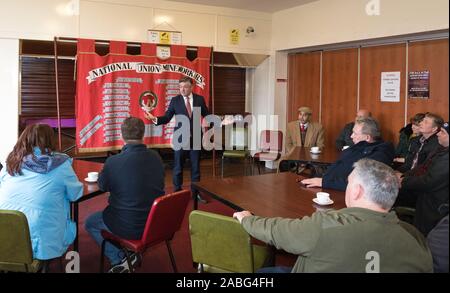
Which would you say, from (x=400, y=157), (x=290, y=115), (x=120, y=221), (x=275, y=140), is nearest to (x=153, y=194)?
(x=120, y=221)

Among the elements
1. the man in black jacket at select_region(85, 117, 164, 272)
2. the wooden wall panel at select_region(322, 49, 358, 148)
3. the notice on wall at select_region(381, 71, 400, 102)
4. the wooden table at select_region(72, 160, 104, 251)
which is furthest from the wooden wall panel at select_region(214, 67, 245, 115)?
the man in black jacket at select_region(85, 117, 164, 272)

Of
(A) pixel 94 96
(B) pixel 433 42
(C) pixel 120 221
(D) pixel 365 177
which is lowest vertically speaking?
(C) pixel 120 221

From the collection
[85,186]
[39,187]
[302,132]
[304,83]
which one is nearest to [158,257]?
[85,186]

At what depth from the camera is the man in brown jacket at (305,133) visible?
5836 millimetres

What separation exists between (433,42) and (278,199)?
390 cm

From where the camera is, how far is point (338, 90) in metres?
6.74

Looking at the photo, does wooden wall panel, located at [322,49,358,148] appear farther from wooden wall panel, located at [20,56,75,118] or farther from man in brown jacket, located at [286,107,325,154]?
wooden wall panel, located at [20,56,75,118]

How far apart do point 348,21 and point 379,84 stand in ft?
3.31

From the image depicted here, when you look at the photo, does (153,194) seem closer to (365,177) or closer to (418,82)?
(365,177)

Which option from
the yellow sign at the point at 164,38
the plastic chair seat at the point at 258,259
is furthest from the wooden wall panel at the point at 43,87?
the plastic chair seat at the point at 258,259
